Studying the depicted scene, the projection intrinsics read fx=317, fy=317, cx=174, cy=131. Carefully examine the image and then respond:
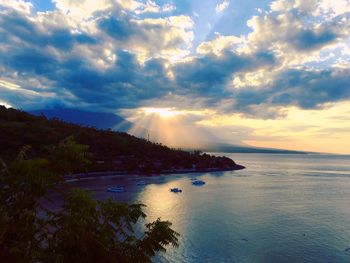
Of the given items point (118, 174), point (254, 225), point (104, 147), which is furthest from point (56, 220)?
point (104, 147)

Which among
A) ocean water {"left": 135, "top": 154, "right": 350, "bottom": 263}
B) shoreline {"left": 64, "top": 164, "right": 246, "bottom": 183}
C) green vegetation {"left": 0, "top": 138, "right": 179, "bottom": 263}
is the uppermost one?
green vegetation {"left": 0, "top": 138, "right": 179, "bottom": 263}

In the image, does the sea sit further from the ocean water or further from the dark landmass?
the dark landmass

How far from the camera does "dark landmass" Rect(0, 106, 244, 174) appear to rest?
439ft

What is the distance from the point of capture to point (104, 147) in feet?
568

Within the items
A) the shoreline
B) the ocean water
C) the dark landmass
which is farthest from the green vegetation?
the dark landmass

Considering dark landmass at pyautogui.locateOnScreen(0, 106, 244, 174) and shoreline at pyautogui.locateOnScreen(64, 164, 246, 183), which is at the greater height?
dark landmass at pyautogui.locateOnScreen(0, 106, 244, 174)

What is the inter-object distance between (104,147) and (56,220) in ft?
551

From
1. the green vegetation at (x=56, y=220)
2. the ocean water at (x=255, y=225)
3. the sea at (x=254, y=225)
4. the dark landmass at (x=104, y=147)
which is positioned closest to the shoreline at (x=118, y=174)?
the dark landmass at (x=104, y=147)

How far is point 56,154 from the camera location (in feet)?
30.3

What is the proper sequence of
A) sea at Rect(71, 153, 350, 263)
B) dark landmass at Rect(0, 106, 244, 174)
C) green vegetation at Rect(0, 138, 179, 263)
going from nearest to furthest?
green vegetation at Rect(0, 138, 179, 263) < sea at Rect(71, 153, 350, 263) < dark landmass at Rect(0, 106, 244, 174)

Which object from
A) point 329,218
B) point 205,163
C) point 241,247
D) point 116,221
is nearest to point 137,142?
point 205,163

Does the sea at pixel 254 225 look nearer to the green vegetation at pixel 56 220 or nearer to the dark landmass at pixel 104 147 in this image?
the green vegetation at pixel 56 220

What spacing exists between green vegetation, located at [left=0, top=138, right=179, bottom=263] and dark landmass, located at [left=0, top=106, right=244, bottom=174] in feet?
385

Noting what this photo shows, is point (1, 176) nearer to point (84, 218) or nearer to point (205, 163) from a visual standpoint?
point (84, 218)
